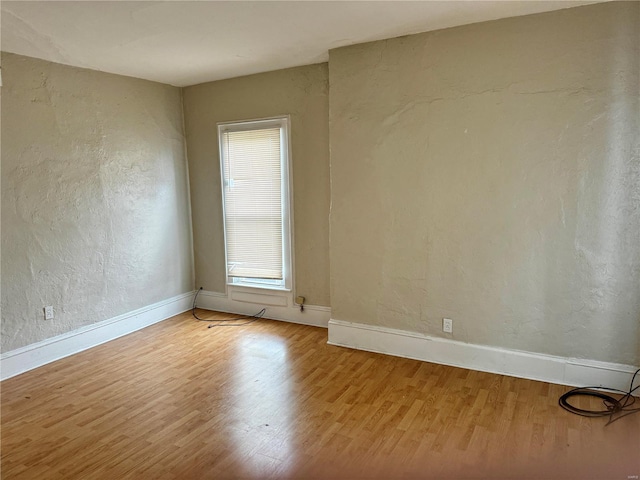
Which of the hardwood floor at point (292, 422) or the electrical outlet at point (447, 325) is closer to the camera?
the hardwood floor at point (292, 422)

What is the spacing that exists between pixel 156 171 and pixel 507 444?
4.09 meters

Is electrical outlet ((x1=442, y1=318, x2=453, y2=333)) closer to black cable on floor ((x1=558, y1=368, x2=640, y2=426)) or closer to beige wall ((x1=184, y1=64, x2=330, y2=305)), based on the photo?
black cable on floor ((x1=558, y1=368, x2=640, y2=426))

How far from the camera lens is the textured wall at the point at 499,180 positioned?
2.83 meters

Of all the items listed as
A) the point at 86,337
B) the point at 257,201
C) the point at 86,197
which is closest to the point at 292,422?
the point at 86,337

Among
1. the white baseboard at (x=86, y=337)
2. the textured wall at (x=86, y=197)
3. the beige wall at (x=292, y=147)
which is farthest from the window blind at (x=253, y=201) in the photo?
the white baseboard at (x=86, y=337)

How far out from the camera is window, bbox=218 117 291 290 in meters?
4.47

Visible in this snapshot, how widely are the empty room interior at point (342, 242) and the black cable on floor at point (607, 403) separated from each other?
0.02 m

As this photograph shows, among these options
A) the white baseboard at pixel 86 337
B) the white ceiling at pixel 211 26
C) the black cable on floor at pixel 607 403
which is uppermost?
the white ceiling at pixel 211 26

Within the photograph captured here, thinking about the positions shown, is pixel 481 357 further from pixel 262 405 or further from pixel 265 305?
pixel 265 305

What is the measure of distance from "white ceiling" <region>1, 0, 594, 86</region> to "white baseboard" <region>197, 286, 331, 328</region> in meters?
2.39

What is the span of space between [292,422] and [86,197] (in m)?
2.82

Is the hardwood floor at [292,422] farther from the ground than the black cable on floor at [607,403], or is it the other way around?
the black cable on floor at [607,403]

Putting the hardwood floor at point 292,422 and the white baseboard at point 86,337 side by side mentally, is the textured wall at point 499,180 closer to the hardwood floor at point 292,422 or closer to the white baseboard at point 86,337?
the hardwood floor at point 292,422

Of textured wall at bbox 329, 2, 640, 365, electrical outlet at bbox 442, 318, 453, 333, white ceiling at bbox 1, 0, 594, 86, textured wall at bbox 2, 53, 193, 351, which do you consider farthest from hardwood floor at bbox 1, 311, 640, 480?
white ceiling at bbox 1, 0, 594, 86
